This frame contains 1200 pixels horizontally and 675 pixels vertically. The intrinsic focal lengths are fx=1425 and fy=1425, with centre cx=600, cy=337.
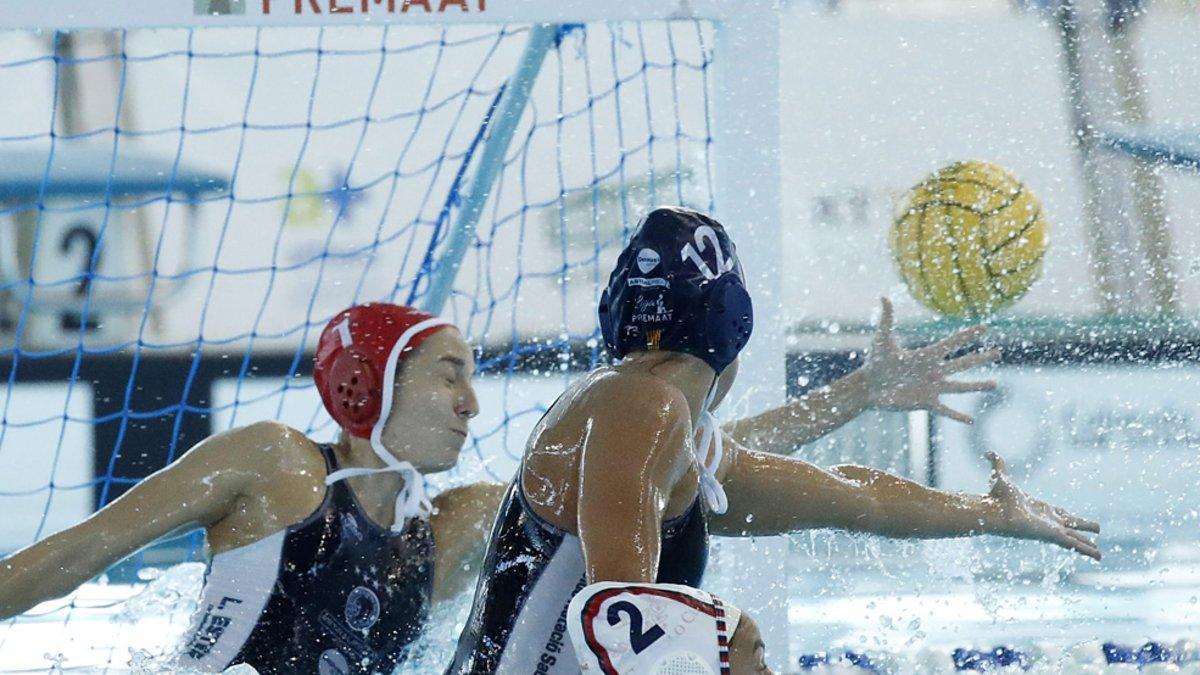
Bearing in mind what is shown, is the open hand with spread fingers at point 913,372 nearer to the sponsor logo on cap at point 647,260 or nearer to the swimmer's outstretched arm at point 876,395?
the swimmer's outstretched arm at point 876,395

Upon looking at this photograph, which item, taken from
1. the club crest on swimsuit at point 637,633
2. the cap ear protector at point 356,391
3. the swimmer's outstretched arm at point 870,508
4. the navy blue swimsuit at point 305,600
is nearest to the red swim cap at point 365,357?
the cap ear protector at point 356,391

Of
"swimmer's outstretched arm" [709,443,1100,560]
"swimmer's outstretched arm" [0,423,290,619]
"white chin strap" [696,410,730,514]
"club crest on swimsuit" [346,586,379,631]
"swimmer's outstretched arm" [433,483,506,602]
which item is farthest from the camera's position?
"swimmer's outstretched arm" [433,483,506,602]

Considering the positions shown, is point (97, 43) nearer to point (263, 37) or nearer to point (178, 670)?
point (263, 37)

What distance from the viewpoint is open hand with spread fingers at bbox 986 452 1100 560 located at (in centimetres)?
251

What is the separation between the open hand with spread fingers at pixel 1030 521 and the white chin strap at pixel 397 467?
1041 millimetres

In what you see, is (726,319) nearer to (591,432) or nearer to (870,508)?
(591,432)

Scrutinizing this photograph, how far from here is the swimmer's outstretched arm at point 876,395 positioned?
295 centimetres

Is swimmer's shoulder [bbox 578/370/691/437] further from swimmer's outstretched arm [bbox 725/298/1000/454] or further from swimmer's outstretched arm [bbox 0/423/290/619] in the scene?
swimmer's outstretched arm [bbox 725/298/1000/454]

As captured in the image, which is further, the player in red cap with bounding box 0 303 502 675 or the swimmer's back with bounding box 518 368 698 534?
the player in red cap with bounding box 0 303 502 675

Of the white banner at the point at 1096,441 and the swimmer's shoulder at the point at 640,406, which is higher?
the swimmer's shoulder at the point at 640,406

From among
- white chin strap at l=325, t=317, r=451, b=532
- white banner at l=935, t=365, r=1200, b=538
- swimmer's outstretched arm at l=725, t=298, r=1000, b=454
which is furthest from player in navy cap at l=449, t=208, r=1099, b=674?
white banner at l=935, t=365, r=1200, b=538

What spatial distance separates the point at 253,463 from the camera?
253 cm

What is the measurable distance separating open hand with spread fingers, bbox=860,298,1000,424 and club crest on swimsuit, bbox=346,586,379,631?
3.61 ft

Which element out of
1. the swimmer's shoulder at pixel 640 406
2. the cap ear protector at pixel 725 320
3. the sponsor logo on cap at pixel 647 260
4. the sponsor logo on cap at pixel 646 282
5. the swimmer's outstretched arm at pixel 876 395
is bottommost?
the swimmer's outstretched arm at pixel 876 395
